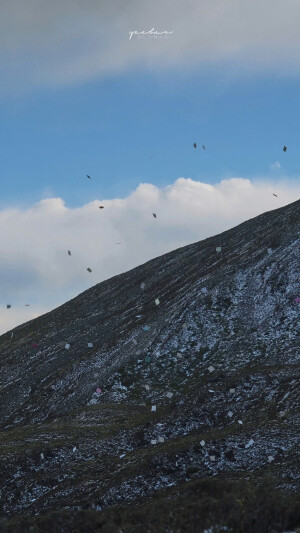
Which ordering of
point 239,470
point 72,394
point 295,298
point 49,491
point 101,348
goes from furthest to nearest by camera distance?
point 101,348
point 295,298
point 72,394
point 49,491
point 239,470

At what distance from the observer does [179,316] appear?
57.7 m

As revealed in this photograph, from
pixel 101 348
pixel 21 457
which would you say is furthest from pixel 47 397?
pixel 21 457

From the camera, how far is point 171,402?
137 ft

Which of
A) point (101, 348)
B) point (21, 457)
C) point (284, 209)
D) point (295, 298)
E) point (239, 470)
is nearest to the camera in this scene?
point (239, 470)

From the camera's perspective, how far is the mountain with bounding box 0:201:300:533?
65.0ft

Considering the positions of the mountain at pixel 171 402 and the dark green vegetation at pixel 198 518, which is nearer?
the dark green vegetation at pixel 198 518

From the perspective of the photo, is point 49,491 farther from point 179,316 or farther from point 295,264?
point 295,264

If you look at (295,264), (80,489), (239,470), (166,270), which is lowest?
(239,470)

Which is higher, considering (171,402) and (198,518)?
(198,518)

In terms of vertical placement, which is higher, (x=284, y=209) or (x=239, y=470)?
(x=284, y=209)

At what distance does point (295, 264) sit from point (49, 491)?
38108mm

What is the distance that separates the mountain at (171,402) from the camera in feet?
65.0

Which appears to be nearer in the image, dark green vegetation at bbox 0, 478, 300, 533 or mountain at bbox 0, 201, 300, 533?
dark green vegetation at bbox 0, 478, 300, 533

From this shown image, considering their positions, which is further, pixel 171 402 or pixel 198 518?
pixel 171 402
